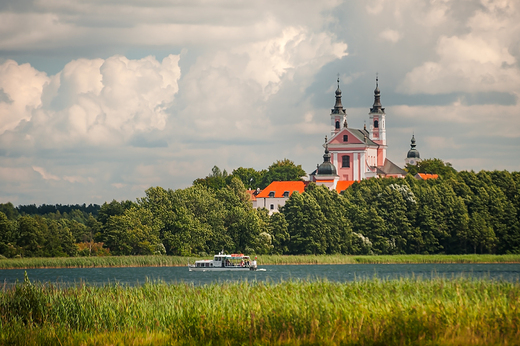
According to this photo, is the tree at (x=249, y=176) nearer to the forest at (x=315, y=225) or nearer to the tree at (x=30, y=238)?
the forest at (x=315, y=225)

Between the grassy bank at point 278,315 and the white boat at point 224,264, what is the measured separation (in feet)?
126

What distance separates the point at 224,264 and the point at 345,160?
210ft

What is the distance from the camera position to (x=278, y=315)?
23.3 m

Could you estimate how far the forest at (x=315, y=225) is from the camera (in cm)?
7650

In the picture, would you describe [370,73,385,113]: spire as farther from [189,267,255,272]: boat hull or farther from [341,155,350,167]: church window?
[189,267,255,272]: boat hull

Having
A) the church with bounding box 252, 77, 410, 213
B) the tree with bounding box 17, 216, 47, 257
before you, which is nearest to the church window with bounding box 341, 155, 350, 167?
the church with bounding box 252, 77, 410, 213

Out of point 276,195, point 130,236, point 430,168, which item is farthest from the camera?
point 430,168

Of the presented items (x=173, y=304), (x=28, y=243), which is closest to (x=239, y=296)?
(x=173, y=304)

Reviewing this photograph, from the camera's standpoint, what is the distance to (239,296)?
88.9ft

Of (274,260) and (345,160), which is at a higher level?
(345,160)

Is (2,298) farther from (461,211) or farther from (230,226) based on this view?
(461,211)

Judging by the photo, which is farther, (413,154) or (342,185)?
(413,154)

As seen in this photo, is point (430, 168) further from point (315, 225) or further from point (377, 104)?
point (315, 225)

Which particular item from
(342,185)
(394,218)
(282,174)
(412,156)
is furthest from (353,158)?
(412,156)
